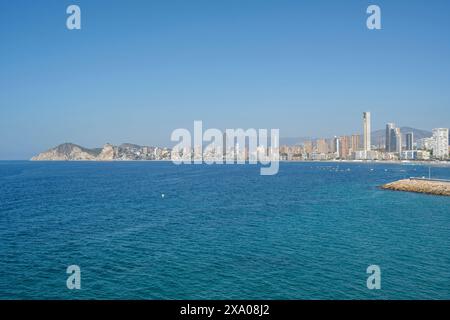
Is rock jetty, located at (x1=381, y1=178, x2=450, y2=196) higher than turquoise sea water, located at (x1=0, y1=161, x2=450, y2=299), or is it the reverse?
rock jetty, located at (x1=381, y1=178, x2=450, y2=196)

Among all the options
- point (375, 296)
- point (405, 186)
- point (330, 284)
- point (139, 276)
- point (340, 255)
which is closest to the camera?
point (375, 296)

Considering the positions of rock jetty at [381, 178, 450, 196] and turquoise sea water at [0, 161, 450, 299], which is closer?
turquoise sea water at [0, 161, 450, 299]

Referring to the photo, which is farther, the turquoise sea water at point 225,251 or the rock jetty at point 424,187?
the rock jetty at point 424,187

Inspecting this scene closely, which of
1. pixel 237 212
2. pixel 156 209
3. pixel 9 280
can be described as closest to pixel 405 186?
pixel 237 212

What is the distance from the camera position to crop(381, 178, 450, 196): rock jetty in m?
51.6

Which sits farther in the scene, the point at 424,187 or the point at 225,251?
the point at 424,187

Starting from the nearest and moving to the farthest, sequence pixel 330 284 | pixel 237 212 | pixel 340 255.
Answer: pixel 330 284, pixel 340 255, pixel 237 212

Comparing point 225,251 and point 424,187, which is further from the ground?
point 424,187

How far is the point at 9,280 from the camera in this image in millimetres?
17094

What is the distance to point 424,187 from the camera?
181 feet

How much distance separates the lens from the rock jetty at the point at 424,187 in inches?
2032

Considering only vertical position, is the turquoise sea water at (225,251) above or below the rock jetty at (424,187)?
below
